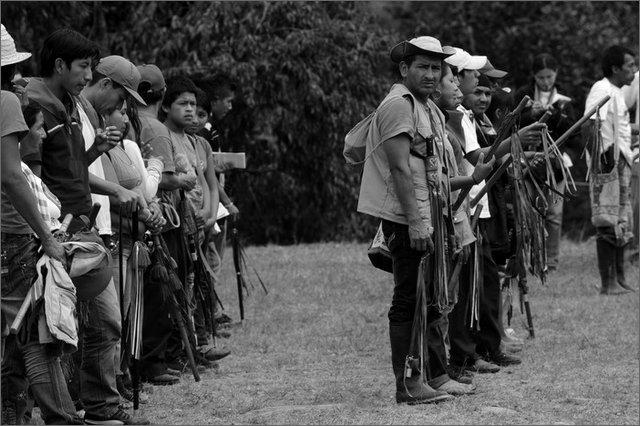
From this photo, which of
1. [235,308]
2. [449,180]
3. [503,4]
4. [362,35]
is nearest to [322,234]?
[362,35]

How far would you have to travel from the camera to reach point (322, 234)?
1842 cm

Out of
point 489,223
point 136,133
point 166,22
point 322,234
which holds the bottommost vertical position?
point 322,234

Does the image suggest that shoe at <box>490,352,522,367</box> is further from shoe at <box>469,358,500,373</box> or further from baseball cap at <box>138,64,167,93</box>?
baseball cap at <box>138,64,167,93</box>

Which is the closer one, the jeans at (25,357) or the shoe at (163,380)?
the jeans at (25,357)

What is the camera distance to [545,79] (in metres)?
11.8

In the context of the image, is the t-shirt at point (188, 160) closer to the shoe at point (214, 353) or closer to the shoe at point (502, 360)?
the shoe at point (214, 353)

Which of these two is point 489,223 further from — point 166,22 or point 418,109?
point 166,22

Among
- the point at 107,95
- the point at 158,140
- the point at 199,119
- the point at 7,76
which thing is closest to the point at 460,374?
the point at 158,140

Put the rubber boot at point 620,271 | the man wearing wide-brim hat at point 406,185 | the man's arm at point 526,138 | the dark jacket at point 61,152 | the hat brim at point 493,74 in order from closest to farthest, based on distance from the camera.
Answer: the dark jacket at point 61,152 → the man wearing wide-brim hat at point 406,185 → the man's arm at point 526,138 → the hat brim at point 493,74 → the rubber boot at point 620,271

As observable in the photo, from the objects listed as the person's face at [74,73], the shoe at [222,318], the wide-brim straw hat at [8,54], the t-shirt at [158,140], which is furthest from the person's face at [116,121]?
the shoe at [222,318]

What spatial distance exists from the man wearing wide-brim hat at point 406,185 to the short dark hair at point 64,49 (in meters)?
1.57

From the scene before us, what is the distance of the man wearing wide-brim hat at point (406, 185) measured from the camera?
6.45m

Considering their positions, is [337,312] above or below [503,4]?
below

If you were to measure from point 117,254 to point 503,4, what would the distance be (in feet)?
54.3
